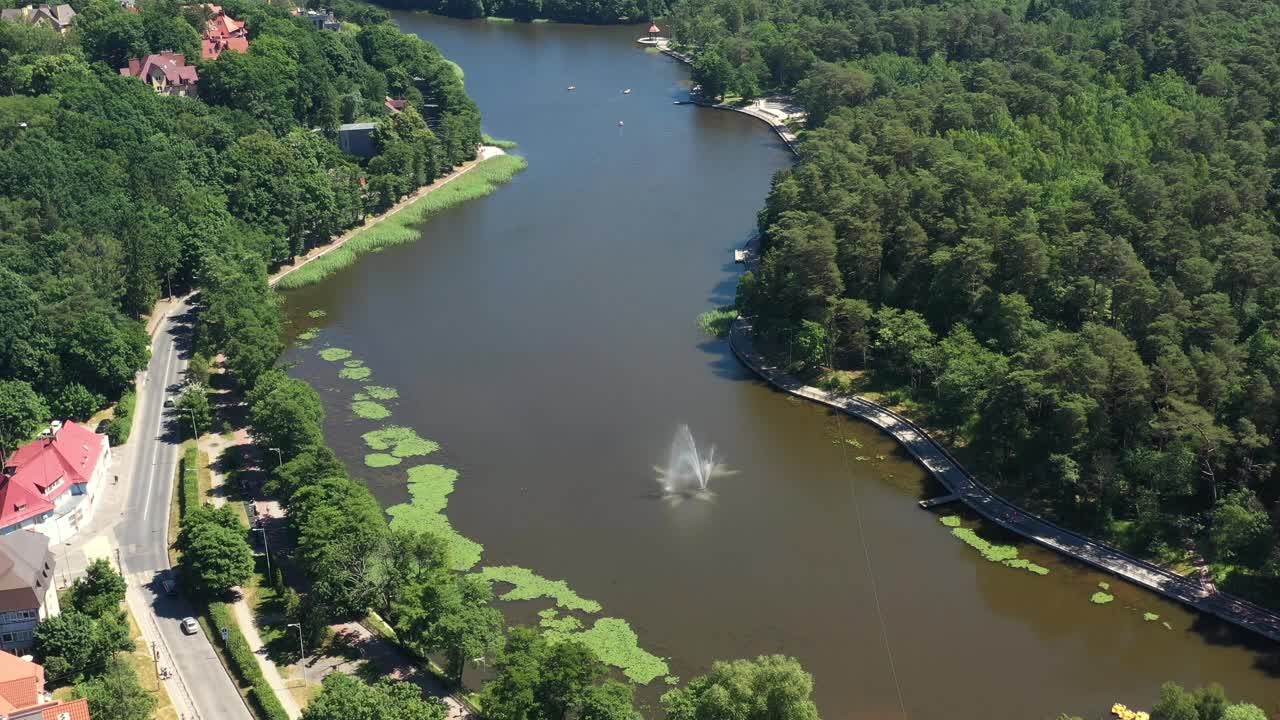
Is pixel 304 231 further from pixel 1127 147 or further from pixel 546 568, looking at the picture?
pixel 1127 147

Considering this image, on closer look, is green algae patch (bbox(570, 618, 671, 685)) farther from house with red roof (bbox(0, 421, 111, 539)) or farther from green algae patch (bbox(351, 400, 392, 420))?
house with red roof (bbox(0, 421, 111, 539))

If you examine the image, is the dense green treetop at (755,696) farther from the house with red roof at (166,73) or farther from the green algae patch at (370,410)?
the house with red roof at (166,73)

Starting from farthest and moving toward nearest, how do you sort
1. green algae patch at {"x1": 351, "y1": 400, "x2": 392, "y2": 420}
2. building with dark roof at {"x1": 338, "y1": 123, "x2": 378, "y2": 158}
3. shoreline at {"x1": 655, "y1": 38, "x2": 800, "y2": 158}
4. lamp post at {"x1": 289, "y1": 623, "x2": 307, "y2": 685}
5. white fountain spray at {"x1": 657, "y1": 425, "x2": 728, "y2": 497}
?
shoreline at {"x1": 655, "y1": 38, "x2": 800, "y2": 158}
building with dark roof at {"x1": 338, "y1": 123, "x2": 378, "y2": 158}
green algae patch at {"x1": 351, "y1": 400, "x2": 392, "y2": 420}
white fountain spray at {"x1": 657, "y1": 425, "x2": 728, "y2": 497}
lamp post at {"x1": 289, "y1": 623, "x2": 307, "y2": 685}

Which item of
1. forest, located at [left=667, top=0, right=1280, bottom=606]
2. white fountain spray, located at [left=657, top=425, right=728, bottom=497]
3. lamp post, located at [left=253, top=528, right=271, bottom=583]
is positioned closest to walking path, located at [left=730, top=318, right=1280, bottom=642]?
forest, located at [left=667, top=0, right=1280, bottom=606]

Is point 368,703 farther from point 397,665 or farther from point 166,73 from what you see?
point 166,73

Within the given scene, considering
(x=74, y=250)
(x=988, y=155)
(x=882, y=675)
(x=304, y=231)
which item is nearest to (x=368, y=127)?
(x=304, y=231)

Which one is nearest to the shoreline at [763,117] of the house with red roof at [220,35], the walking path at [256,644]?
the house with red roof at [220,35]
